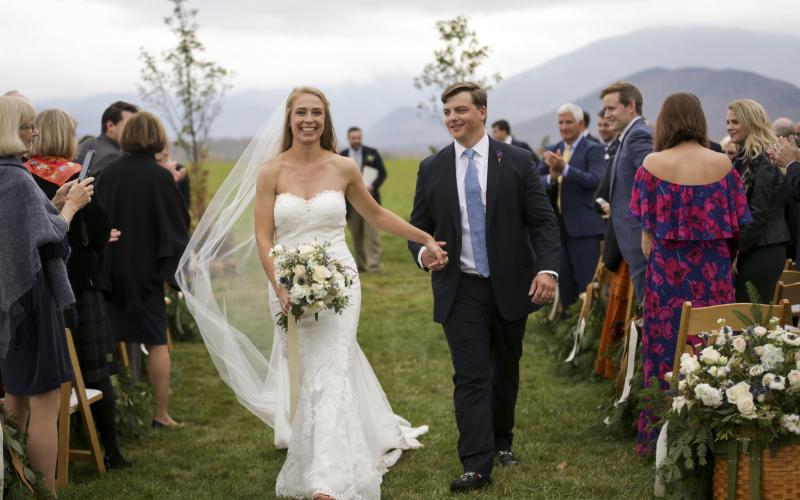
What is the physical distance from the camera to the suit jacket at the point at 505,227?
6.07 metres

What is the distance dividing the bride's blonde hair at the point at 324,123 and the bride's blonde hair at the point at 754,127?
123 inches

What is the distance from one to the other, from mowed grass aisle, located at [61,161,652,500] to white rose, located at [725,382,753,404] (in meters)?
1.28

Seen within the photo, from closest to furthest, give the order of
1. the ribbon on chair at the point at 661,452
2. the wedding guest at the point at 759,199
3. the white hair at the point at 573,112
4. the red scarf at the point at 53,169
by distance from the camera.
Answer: the ribbon on chair at the point at 661,452 < the red scarf at the point at 53,169 < the wedding guest at the point at 759,199 < the white hair at the point at 573,112

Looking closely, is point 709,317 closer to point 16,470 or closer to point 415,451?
point 415,451

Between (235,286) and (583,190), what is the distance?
4.66 metres

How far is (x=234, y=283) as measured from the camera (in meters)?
7.74

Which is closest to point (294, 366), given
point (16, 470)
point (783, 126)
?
point (16, 470)

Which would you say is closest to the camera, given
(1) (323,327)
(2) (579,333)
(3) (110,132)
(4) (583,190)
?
(1) (323,327)

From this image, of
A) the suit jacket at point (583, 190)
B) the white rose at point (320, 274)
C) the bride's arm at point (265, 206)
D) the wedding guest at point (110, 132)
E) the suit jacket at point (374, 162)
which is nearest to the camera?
the white rose at point (320, 274)

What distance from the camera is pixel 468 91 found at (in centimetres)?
607

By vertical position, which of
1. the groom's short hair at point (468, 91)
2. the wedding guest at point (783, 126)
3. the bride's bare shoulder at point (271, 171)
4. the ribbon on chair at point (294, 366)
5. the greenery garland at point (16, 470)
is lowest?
the greenery garland at point (16, 470)

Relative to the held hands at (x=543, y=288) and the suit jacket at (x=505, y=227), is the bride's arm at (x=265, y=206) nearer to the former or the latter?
the suit jacket at (x=505, y=227)

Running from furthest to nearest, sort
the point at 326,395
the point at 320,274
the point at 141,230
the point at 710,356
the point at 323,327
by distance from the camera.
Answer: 1. the point at 141,230
2. the point at 323,327
3. the point at 326,395
4. the point at 320,274
5. the point at 710,356

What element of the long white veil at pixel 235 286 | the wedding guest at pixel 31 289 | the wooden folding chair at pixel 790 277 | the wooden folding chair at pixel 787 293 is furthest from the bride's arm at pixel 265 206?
the wooden folding chair at pixel 790 277
